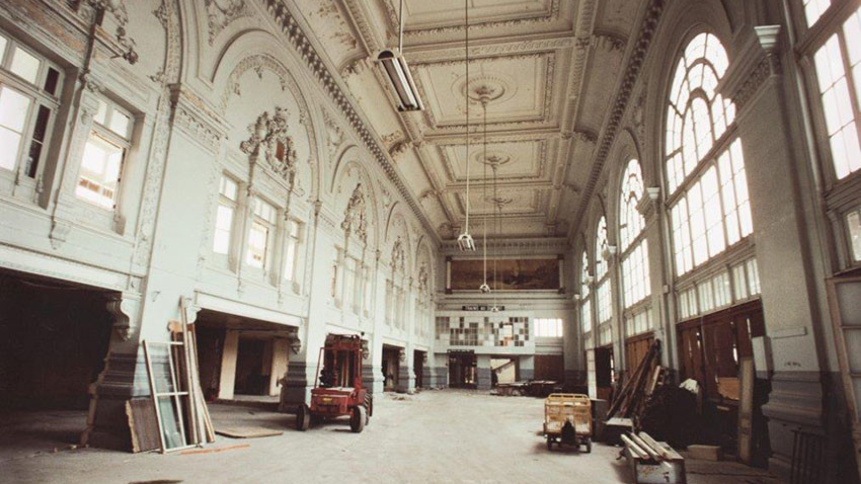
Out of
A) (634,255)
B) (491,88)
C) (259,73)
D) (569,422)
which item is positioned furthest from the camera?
(491,88)

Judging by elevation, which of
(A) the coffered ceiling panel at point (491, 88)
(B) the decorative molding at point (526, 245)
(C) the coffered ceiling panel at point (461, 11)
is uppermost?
(C) the coffered ceiling panel at point (461, 11)

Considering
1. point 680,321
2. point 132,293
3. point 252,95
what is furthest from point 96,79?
point 680,321

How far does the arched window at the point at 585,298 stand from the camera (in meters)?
24.8

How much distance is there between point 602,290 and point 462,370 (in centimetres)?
1330

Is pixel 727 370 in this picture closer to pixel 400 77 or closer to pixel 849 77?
pixel 849 77

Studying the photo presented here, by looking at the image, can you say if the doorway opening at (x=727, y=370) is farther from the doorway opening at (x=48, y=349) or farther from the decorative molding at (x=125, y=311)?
the doorway opening at (x=48, y=349)

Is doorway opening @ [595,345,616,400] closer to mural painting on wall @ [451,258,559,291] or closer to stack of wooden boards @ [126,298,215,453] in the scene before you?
mural painting on wall @ [451,258,559,291]

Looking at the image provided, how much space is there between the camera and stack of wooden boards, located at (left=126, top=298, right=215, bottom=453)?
7.19m

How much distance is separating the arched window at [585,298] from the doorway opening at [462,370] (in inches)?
293

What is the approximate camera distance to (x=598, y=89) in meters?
15.7

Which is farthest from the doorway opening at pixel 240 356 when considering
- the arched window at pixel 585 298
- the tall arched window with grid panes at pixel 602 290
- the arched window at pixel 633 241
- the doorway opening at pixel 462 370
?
the arched window at pixel 585 298

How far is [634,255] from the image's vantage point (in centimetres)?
1521

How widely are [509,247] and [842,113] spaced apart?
88.2ft

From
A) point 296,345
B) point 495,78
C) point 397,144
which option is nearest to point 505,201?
point 397,144
